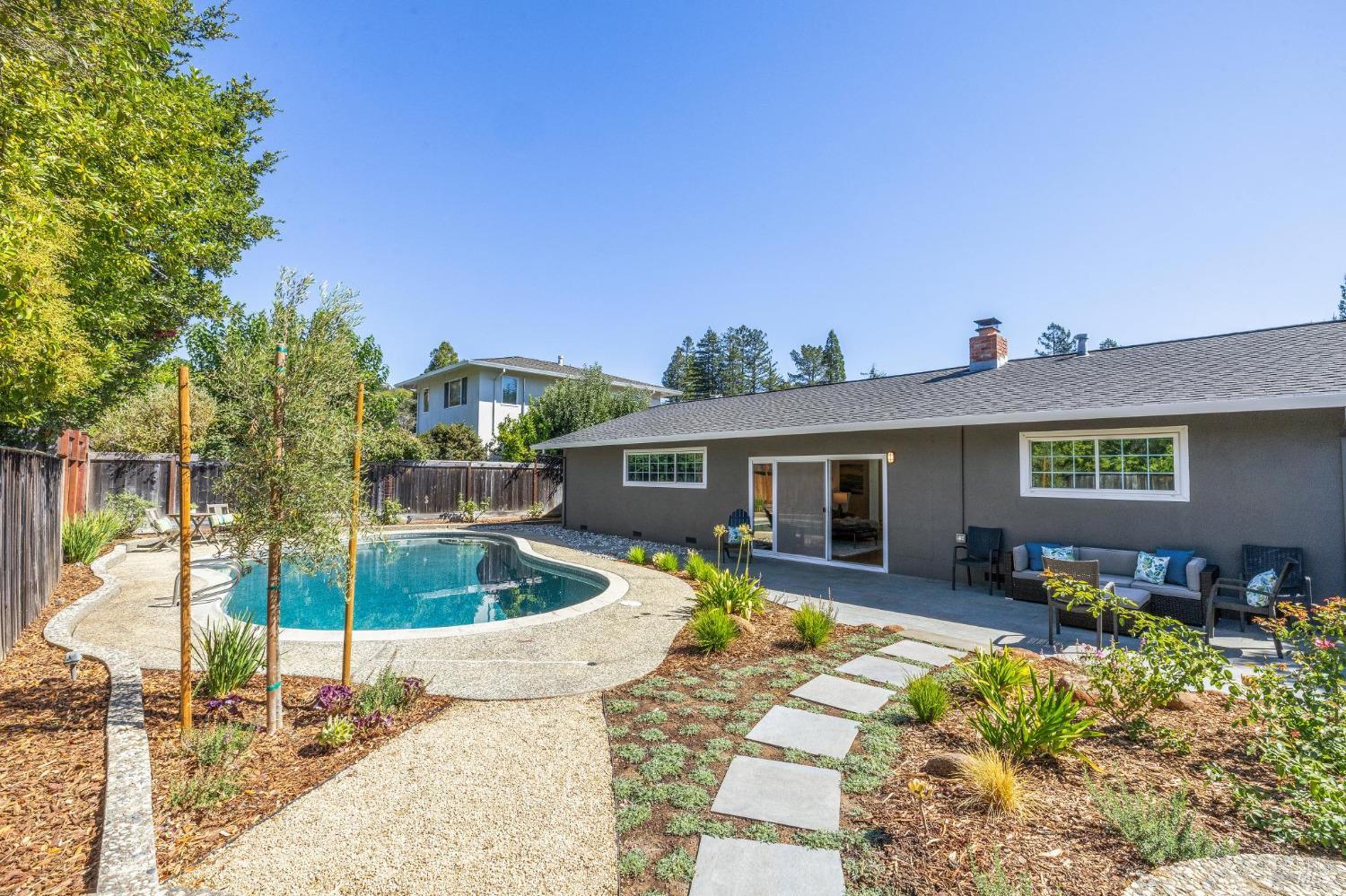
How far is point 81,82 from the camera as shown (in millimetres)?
4852

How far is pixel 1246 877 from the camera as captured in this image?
2.27m

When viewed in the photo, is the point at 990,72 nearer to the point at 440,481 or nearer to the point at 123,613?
the point at 123,613

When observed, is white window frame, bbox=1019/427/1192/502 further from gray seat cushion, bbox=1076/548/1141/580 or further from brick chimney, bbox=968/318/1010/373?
brick chimney, bbox=968/318/1010/373

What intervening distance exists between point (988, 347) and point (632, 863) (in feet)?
39.0

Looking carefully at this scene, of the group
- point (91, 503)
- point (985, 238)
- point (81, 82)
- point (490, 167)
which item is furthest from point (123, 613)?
point (985, 238)

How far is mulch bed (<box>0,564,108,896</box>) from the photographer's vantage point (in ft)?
7.66

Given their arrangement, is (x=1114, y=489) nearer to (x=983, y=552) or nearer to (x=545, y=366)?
(x=983, y=552)

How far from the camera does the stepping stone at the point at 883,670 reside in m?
4.86

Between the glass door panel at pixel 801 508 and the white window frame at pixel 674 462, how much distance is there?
7.09 feet

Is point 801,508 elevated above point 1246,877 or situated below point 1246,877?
above

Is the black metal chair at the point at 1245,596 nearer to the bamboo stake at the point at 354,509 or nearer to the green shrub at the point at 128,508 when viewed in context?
the bamboo stake at the point at 354,509

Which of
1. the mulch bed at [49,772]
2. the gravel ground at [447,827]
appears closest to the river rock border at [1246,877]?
the gravel ground at [447,827]

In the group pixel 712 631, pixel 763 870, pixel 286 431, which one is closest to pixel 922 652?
pixel 712 631

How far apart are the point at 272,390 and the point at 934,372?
41.0 feet
